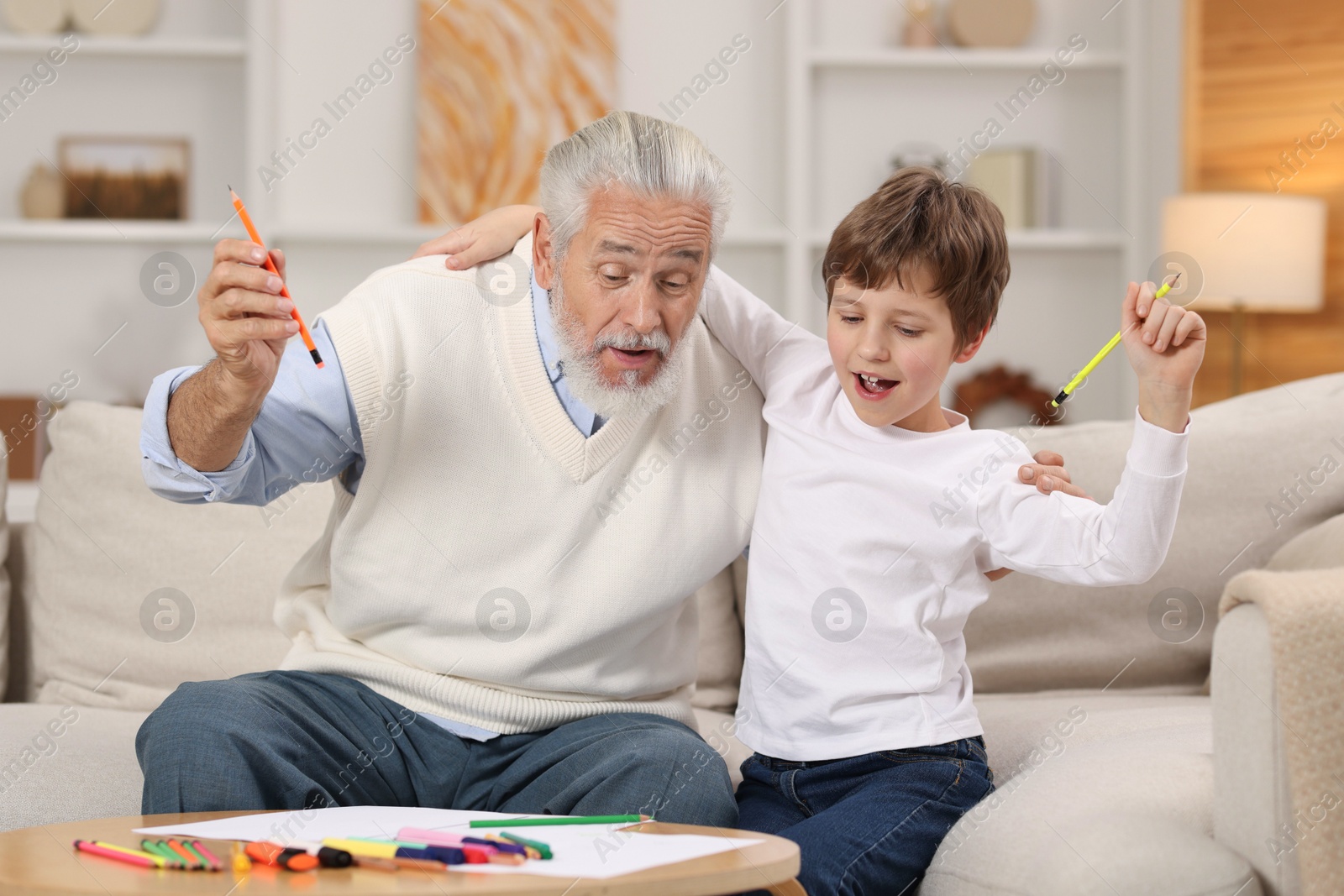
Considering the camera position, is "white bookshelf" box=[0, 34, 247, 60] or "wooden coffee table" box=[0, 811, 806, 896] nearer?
"wooden coffee table" box=[0, 811, 806, 896]

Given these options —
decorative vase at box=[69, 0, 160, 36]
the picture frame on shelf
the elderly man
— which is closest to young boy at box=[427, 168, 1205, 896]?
the elderly man

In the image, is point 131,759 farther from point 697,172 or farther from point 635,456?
point 697,172

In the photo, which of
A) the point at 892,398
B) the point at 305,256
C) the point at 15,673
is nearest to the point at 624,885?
the point at 892,398

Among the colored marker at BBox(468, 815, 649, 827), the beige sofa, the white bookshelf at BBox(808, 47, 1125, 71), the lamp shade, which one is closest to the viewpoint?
the colored marker at BBox(468, 815, 649, 827)

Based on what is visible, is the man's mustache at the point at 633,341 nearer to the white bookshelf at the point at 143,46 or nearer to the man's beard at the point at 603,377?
the man's beard at the point at 603,377

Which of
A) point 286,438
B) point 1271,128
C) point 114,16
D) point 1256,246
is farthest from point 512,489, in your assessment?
point 1271,128

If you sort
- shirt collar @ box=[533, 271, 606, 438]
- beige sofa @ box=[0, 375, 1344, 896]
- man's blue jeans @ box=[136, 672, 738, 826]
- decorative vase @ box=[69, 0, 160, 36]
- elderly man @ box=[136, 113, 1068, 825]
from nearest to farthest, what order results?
1. man's blue jeans @ box=[136, 672, 738, 826]
2. elderly man @ box=[136, 113, 1068, 825]
3. shirt collar @ box=[533, 271, 606, 438]
4. beige sofa @ box=[0, 375, 1344, 896]
5. decorative vase @ box=[69, 0, 160, 36]

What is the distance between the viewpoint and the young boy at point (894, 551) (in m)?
1.31

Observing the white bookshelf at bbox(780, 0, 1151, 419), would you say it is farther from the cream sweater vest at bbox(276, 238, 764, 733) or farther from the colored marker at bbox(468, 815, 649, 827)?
the colored marker at bbox(468, 815, 649, 827)

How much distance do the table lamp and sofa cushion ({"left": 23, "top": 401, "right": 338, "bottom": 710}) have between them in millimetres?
2540

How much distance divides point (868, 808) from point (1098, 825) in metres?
0.23

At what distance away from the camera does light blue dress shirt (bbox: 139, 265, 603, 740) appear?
137cm

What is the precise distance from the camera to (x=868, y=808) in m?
1.29

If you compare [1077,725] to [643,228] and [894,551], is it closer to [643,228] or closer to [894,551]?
[894,551]
